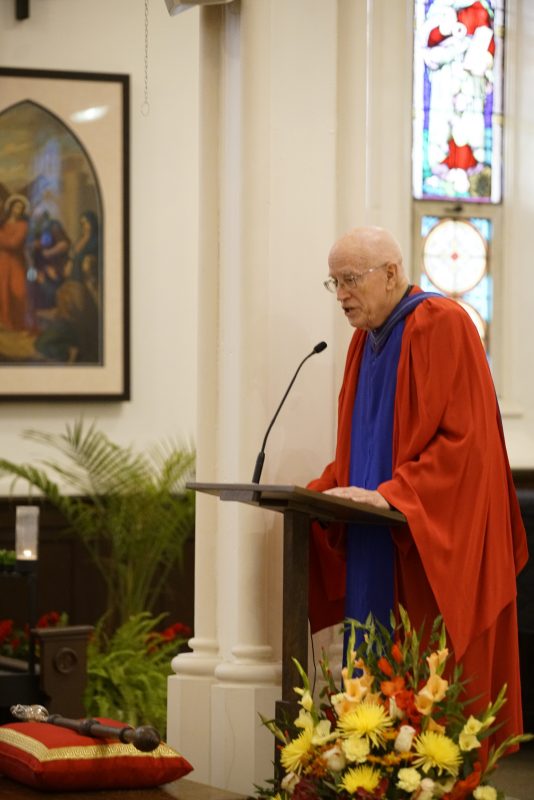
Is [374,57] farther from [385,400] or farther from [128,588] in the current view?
[385,400]

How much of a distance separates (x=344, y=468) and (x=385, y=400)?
11.9 inches

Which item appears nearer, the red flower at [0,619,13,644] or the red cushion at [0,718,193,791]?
the red cushion at [0,718,193,791]

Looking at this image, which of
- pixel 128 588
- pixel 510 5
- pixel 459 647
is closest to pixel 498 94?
pixel 510 5

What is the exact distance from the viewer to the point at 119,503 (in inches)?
323

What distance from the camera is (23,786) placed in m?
4.05

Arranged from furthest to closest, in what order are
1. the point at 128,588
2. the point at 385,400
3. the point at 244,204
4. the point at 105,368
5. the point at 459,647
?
the point at 105,368, the point at 128,588, the point at 244,204, the point at 385,400, the point at 459,647

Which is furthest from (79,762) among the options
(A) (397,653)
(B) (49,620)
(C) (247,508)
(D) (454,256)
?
(D) (454,256)

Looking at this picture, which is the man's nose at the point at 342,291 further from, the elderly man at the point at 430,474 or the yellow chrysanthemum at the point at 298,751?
the yellow chrysanthemum at the point at 298,751

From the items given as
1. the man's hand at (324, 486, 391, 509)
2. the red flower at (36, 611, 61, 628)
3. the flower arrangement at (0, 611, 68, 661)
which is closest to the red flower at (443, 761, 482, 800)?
the man's hand at (324, 486, 391, 509)

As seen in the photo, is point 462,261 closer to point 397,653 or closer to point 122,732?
point 122,732

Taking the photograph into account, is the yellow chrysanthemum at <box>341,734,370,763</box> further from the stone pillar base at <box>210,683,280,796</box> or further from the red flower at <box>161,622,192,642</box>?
the red flower at <box>161,622,192,642</box>

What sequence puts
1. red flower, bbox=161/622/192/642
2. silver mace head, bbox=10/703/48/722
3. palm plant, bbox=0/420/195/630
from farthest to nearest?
palm plant, bbox=0/420/195/630, red flower, bbox=161/622/192/642, silver mace head, bbox=10/703/48/722

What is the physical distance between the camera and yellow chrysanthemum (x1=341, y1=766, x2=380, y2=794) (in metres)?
2.90

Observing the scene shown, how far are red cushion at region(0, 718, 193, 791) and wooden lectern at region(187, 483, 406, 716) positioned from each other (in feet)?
1.59
